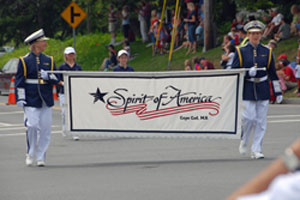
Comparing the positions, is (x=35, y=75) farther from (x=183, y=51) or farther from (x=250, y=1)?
(x=183, y=51)

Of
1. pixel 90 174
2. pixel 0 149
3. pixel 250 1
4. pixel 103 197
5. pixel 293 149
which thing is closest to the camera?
pixel 293 149

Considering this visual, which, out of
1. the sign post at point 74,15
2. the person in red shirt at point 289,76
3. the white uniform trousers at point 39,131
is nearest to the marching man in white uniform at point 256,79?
the white uniform trousers at point 39,131

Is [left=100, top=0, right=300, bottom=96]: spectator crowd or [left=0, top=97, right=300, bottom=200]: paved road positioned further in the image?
[left=100, top=0, right=300, bottom=96]: spectator crowd

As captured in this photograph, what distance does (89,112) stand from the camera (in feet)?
35.0

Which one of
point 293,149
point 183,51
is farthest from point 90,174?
point 183,51

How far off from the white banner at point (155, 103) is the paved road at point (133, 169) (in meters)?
0.47

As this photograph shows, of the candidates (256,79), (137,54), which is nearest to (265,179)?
(256,79)

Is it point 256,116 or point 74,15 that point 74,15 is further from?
point 256,116

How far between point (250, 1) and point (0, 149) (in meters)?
17.1

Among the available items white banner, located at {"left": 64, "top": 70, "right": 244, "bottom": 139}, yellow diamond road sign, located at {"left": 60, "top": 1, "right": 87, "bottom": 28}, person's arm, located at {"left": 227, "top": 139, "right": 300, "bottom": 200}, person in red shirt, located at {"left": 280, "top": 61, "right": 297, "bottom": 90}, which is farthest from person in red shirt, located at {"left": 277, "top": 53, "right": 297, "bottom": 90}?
person's arm, located at {"left": 227, "top": 139, "right": 300, "bottom": 200}

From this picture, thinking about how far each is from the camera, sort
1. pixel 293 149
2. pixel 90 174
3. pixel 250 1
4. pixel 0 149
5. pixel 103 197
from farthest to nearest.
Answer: pixel 250 1 → pixel 0 149 → pixel 90 174 → pixel 103 197 → pixel 293 149

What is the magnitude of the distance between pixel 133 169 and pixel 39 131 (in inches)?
64.6

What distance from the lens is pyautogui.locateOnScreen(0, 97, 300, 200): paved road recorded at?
7742 mm

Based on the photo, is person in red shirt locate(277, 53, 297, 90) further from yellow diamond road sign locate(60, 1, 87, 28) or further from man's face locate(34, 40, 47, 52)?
man's face locate(34, 40, 47, 52)
